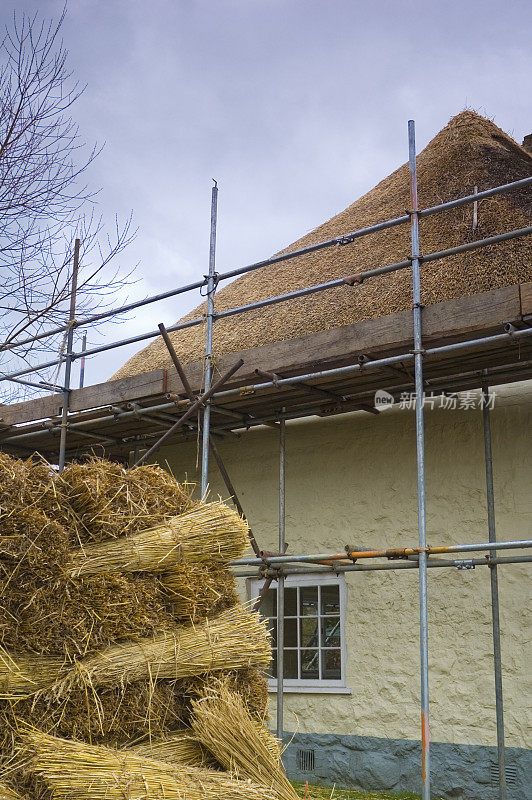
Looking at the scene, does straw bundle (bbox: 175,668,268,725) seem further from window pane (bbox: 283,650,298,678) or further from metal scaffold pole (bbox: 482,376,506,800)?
window pane (bbox: 283,650,298,678)

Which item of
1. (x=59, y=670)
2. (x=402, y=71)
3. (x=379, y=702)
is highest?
(x=402, y=71)

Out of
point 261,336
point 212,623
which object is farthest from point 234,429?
point 212,623

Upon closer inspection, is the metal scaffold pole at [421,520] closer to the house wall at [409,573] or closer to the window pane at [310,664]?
the house wall at [409,573]

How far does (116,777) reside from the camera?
10.5ft

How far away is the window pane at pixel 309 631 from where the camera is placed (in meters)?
8.19

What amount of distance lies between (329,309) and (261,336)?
76 centimetres

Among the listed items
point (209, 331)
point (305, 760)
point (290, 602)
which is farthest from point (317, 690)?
point (209, 331)

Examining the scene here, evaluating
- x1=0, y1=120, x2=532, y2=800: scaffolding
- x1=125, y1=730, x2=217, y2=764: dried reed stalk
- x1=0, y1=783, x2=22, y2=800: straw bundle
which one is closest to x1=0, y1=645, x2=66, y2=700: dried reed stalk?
x1=0, y1=783, x2=22, y2=800: straw bundle

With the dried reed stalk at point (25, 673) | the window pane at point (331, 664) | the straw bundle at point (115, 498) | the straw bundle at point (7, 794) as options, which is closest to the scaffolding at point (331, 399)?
the window pane at point (331, 664)

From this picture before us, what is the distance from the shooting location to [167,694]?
3.73m

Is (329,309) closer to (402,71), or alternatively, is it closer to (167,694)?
(402,71)

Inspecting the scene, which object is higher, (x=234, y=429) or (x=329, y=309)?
(x=329, y=309)

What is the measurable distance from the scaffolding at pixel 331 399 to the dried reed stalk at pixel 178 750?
5.55 feet

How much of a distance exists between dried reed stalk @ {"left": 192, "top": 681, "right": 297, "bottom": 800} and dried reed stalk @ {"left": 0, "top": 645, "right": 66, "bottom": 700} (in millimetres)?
669
